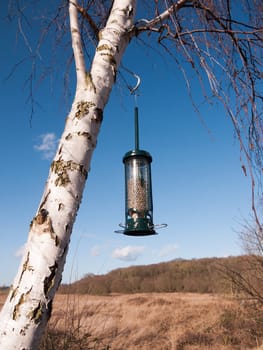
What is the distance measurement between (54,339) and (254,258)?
162 inches

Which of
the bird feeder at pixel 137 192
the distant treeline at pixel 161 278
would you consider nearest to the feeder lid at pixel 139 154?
the bird feeder at pixel 137 192

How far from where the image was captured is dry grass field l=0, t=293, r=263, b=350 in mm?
3143

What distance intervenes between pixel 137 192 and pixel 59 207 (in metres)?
1.94

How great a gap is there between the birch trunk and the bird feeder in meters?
1.30

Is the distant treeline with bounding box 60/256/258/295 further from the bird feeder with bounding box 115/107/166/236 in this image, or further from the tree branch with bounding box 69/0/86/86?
the tree branch with bounding box 69/0/86/86

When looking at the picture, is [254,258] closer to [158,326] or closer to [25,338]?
[158,326]

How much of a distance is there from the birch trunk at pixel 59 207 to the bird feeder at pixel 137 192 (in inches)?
51.2

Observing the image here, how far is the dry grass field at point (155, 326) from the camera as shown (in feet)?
10.3

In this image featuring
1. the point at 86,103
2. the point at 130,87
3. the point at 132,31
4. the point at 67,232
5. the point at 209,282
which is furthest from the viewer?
the point at 209,282

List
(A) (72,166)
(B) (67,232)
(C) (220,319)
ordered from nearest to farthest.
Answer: (B) (67,232) → (A) (72,166) → (C) (220,319)

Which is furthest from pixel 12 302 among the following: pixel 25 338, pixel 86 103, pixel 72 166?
pixel 86 103

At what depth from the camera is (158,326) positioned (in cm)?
605

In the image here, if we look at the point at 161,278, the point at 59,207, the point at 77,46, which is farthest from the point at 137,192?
the point at 161,278

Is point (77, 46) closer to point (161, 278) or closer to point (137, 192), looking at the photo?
point (137, 192)
